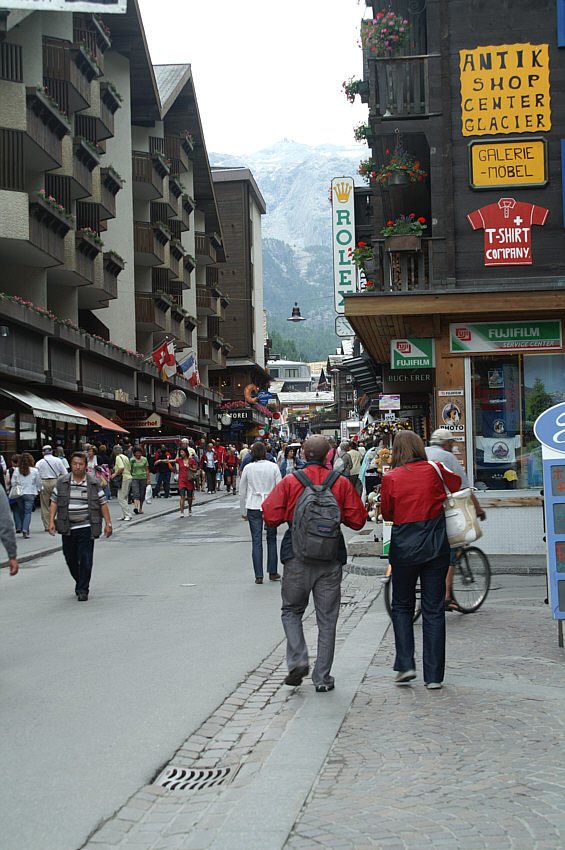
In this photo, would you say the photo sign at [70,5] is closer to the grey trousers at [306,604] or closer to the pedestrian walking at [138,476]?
the grey trousers at [306,604]

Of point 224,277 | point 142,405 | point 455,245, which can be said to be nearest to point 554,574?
point 455,245

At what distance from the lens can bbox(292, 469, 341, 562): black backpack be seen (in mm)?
6742

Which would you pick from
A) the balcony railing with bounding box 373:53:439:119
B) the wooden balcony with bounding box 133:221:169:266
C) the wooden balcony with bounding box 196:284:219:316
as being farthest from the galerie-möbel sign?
the wooden balcony with bounding box 196:284:219:316

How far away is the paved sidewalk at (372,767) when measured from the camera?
4160mm

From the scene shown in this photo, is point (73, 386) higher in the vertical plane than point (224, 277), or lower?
lower

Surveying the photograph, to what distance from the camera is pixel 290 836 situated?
412cm

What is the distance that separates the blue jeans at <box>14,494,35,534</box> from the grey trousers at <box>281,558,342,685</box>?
1400cm

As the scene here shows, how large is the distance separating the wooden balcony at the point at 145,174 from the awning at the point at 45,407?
17735 millimetres

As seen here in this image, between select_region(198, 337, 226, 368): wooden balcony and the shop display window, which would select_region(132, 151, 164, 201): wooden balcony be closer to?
select_region(198, 337, 226, 368): wooden balcony

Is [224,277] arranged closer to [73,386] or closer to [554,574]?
[73,386]

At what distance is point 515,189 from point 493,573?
796cm

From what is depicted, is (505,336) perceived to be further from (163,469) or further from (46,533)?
(163,469)

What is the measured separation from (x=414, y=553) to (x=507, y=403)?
1088cm

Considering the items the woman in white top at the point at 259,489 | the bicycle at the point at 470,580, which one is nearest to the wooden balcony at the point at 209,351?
the woman in white top at the point at 259,489
